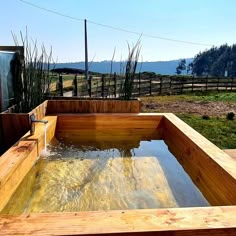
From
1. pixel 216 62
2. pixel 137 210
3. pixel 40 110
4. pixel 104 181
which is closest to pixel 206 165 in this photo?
pixel 104 181

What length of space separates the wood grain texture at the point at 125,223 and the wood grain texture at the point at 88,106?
2.51 m

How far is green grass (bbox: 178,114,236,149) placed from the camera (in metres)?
4.74

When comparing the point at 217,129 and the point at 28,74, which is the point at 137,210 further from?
the point at 217,129

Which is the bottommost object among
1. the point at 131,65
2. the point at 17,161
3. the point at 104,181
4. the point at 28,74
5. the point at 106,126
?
the point at 104,181

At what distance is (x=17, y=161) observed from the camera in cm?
193

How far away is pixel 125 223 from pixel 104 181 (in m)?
1.12

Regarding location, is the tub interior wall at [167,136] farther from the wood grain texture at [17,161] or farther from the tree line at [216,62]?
the tree line at [216,62]

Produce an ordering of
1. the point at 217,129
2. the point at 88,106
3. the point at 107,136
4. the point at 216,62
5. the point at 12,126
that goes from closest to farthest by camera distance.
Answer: the point at 12,126 < the point at 107,136 < the point at 88,106 < the point at 217,129 < the point at 216,62

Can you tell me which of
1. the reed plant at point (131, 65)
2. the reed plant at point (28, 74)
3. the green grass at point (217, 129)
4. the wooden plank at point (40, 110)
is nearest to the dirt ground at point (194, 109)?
the green grass at point (217, 129)

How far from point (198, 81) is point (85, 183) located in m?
15.0

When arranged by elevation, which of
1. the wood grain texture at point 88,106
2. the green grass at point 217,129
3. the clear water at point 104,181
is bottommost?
the green grass at point 217,129

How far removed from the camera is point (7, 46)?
337 cm

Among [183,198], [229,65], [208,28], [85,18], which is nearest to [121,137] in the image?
[183,198]

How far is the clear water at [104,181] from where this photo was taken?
1.93 m
